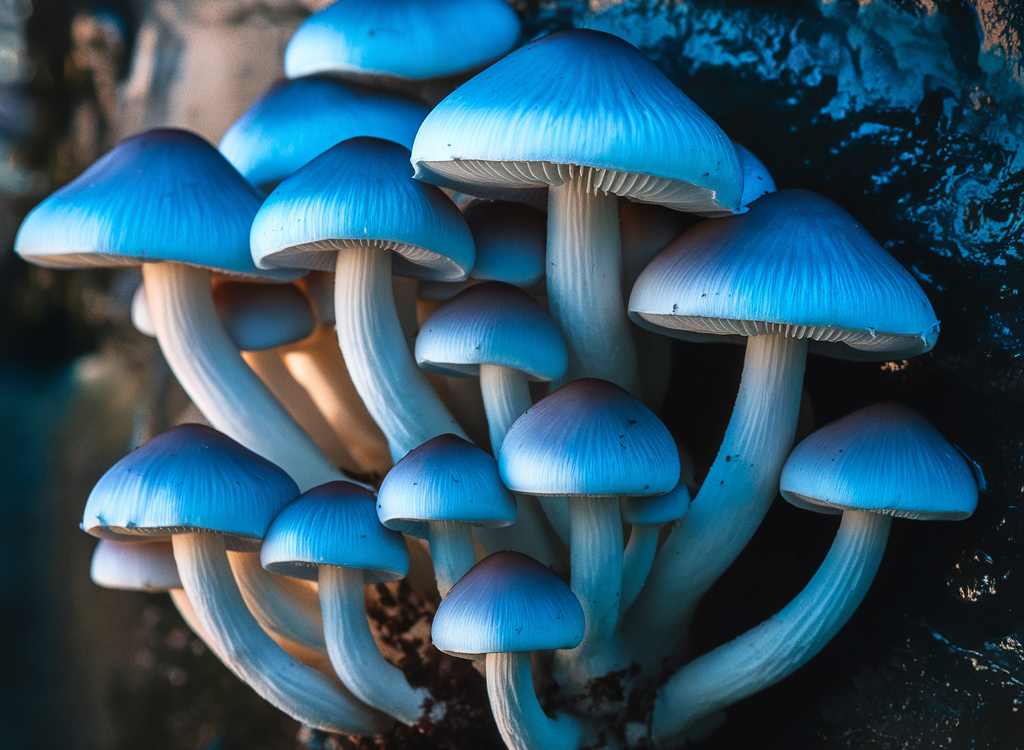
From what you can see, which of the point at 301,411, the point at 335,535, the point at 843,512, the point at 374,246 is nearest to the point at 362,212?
the point at 374,246

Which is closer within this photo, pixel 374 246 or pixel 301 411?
pixel 374 246

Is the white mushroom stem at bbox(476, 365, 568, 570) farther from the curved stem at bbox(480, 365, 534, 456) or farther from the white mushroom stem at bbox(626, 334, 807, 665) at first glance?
the white mushroom stem at bbox(626, 334, 807, 665)

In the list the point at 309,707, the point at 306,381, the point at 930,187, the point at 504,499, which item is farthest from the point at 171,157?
the point at 930,187

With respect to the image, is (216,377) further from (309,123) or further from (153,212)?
(309,123)

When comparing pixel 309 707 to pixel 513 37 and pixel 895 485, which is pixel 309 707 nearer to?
pixel 895 485

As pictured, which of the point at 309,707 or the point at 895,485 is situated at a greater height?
the point at 895,485

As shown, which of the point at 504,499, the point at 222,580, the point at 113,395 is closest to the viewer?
the point at 504,499

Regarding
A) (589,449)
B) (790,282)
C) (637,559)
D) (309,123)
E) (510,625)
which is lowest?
(637,559)

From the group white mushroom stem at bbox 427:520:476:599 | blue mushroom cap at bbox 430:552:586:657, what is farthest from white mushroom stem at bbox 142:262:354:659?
blue mushroom cap at bbox 430:552:586:657
